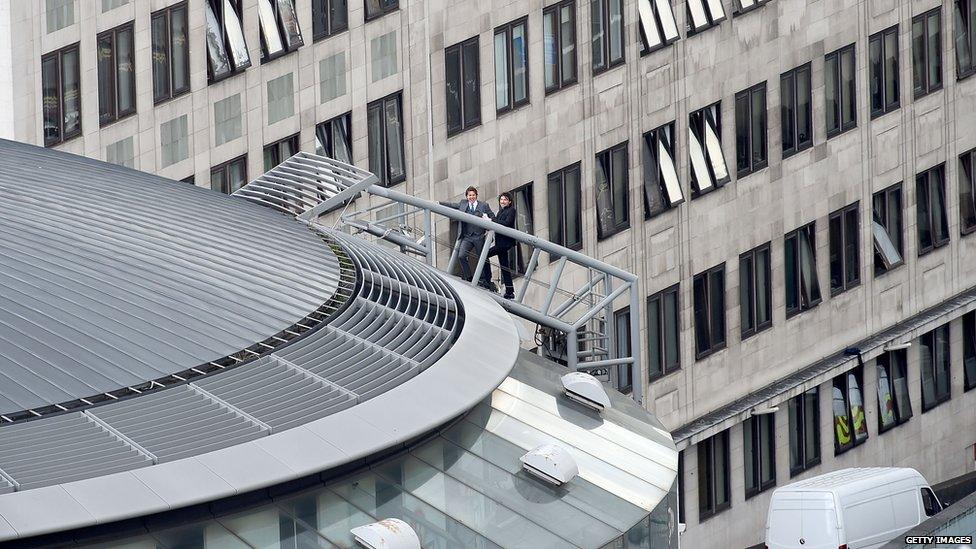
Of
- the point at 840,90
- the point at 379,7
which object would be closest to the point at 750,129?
the point at 840,90

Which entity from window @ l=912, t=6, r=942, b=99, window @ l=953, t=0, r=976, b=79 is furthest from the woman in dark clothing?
window @ l=953, t=0, r=976, b=79

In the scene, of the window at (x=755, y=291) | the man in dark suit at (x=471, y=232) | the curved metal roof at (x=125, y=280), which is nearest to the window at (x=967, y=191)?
the window at (x=755, y=291)

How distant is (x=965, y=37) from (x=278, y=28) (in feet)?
89.5

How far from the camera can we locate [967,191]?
7300cm

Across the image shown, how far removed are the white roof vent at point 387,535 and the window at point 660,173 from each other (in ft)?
112

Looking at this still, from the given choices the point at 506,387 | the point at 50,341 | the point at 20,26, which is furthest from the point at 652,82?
the point at 50,341

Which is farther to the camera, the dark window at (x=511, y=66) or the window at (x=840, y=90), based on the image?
the window at (x=840, y=90)

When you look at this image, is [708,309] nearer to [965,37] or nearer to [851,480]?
[851,480]

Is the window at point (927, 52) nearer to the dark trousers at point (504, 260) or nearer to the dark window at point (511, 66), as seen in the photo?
the dark window at point (511, 66)

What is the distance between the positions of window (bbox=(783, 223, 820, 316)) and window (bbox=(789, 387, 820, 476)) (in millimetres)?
2648

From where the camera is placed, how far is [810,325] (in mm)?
66875

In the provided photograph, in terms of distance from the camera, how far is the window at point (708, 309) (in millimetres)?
63219

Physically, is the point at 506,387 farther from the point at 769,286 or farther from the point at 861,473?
the point at 769,286

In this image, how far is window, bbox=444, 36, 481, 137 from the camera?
56.5 meters
